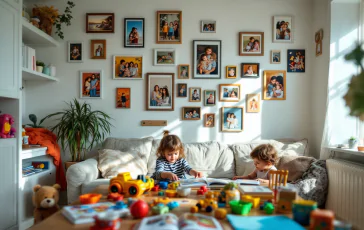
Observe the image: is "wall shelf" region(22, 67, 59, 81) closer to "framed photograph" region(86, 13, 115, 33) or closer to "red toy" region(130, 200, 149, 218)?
"framed photograph" region(86, 13, 115, 33)

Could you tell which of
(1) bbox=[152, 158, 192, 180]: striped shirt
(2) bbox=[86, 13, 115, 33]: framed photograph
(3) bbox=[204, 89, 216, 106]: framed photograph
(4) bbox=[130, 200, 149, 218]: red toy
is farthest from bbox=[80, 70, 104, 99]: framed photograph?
(4) bbox=[130, 200, 149, 218]: red toy

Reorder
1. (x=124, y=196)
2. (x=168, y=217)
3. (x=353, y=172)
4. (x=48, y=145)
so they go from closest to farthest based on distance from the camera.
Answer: (x=168, y=217), (x=124, y=196), (x=353, y=172), (x=48, y=145)

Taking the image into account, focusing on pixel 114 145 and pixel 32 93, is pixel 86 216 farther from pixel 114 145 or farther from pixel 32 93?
pixel 32 93

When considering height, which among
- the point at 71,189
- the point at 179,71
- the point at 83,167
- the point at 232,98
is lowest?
the point at 71,189

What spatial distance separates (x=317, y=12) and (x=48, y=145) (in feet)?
11.5

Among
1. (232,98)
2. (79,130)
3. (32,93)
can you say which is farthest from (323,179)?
(32,93)

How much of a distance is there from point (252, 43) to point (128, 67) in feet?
5.18

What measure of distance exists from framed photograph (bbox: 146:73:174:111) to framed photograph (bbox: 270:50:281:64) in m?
1.26

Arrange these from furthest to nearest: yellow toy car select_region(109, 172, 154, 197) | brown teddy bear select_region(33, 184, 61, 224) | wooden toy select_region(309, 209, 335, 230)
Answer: brown teddy bear select_region(33, 184, 61, 224) → yellow toy car select_region(109, 172, 154, 197) → wooden toy select_region(309, 209, 335, 230)

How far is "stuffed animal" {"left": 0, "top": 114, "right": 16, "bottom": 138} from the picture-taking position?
8.39 ft

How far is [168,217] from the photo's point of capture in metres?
1.08

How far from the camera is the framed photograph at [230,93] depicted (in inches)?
146

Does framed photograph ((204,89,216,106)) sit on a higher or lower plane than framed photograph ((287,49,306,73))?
lower

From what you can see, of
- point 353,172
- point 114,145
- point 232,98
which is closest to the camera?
point 353,172
